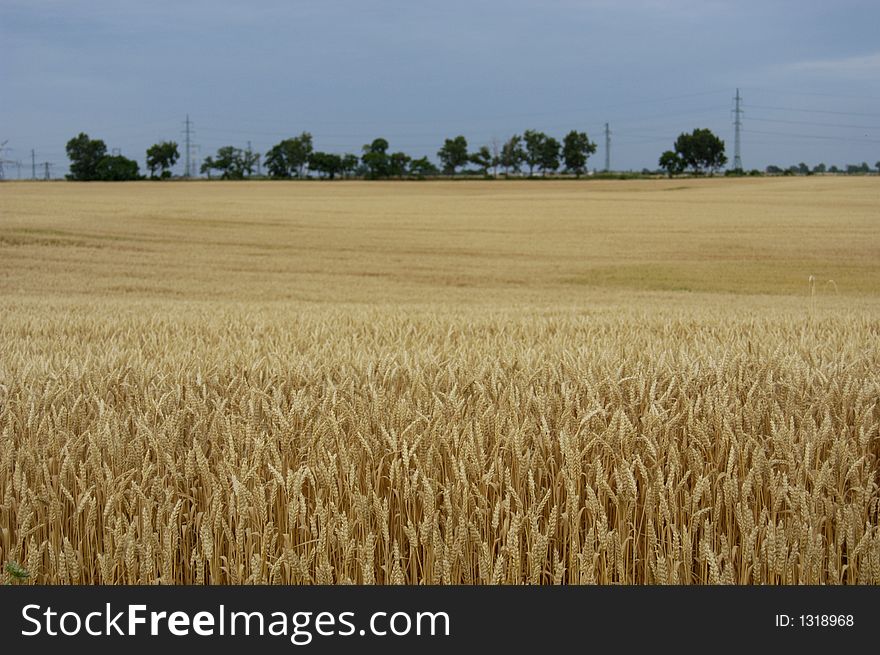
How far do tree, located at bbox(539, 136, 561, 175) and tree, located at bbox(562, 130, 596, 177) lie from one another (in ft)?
6.54

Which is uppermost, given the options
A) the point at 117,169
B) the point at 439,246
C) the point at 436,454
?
the point at 117,169

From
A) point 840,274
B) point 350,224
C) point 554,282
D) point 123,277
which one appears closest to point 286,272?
point 123,277

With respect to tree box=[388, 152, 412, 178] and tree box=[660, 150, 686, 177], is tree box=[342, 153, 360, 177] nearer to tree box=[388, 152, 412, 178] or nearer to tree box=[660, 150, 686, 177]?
tree box=[388, 152, 412, 178]

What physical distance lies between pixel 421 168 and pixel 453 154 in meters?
3.03

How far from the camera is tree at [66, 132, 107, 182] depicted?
2159 inches

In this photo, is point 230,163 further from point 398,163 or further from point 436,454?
point 436,454

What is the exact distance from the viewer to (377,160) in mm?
59031

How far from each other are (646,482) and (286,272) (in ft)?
59.9

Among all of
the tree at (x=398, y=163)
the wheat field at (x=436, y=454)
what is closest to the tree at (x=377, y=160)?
the tree at (x=398, y=163)

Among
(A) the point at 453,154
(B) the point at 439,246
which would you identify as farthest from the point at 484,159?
(B) the point at 439,246

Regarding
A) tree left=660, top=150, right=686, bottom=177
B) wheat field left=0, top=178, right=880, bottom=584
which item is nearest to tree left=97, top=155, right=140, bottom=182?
tree left=660, top=150, right=686, bottom=177

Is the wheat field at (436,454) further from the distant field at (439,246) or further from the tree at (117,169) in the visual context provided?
the tree at (117,169)

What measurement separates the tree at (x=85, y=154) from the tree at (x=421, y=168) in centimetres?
2065

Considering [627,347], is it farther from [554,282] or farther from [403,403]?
[554,282]
